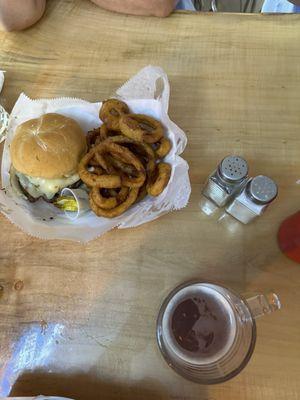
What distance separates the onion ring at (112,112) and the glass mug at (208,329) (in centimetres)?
38

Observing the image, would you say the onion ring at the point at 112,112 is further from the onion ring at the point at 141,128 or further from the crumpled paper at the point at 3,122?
the crumpled paper at the point at 3,122

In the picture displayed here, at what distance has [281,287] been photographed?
755mm

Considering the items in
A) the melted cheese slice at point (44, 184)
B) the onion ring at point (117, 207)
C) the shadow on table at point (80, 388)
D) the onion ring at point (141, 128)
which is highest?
the onion ring at point (141, 128)

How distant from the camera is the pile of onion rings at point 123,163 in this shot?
2.65 ft

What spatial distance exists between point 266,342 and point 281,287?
108mm

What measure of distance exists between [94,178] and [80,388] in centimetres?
40

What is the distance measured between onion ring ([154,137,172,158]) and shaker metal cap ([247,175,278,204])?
0.20 meters

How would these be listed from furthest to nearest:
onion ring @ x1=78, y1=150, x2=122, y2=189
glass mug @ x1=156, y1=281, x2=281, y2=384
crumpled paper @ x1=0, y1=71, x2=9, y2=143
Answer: crumpled paper @ x1=0, y1=71, x2=9, y2=143 < onion ring @ x1=78, y1=150, x2=122, y2=189 < glass mug @ x1=156, y1=281, x2=281, y2=384

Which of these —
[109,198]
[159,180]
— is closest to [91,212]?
[109,198]

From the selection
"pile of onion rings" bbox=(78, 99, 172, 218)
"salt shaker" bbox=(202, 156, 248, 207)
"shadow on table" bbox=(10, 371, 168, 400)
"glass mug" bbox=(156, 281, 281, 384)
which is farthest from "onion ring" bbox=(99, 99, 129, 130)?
"shadow on table" bbox=(10, 371, 168, 400)

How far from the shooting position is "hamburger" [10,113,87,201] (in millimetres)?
816

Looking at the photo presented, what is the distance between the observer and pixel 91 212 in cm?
85

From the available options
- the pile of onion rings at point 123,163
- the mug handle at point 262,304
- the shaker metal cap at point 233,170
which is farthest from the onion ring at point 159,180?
the mug handle at point 262,304

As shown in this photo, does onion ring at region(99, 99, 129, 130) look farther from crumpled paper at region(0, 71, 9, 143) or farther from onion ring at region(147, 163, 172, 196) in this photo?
crumpled paper at region(0, 71, 9, 143)
